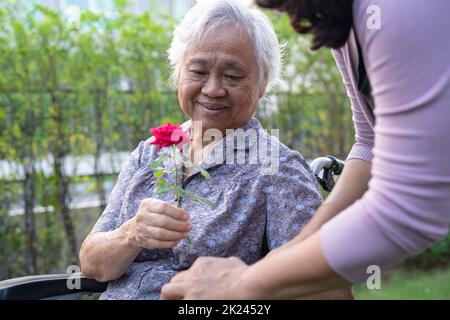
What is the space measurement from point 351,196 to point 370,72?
640mm

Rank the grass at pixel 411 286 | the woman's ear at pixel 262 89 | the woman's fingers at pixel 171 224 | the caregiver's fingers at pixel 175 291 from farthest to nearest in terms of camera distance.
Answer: the grass at pixel 411 286, the woman's ear at pixel 262 89, the woman's fingers at pixel 171 224, the caregiver's fingers at pixel 175 291

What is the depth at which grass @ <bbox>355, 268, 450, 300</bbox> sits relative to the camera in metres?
5.28

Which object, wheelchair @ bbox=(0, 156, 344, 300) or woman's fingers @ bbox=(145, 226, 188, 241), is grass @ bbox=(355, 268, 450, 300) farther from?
woman's fingers @ bbox=(145, 226, 188, 241)

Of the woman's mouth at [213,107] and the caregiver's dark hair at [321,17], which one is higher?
the caregiver's dark hair at [321,17]

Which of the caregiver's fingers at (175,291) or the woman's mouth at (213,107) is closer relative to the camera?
the caregiver's fingers at (175,291)

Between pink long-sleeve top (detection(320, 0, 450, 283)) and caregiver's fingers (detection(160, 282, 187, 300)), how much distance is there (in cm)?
41

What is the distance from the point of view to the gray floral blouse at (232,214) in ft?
7.39

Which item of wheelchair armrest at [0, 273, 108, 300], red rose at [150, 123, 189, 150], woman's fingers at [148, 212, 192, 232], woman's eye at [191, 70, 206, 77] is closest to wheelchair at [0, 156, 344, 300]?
wheelchair armrest at [0, 273, 108, 300]

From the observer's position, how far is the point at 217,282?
1431 millimetres

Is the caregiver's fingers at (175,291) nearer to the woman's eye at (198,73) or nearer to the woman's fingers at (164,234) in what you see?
the woman's fingers at (164,234)

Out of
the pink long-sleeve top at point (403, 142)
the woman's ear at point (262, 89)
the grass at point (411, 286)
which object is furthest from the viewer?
the grass at point (411, 286)

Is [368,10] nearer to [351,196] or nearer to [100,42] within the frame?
[351,196]

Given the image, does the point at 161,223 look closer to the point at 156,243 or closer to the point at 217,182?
the point at 156,243

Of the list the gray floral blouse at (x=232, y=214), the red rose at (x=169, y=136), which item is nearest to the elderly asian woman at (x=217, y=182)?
the gray floral blouse at (x=232, y=214)
